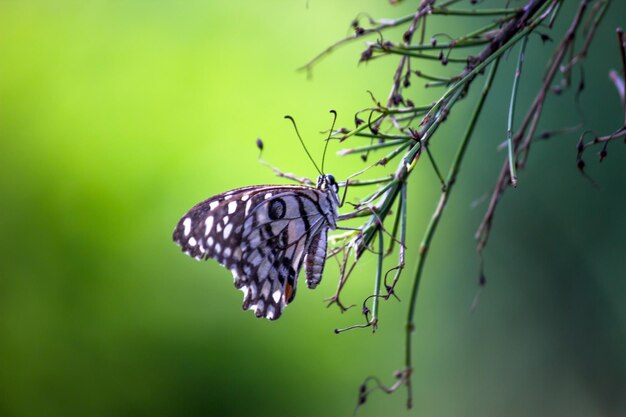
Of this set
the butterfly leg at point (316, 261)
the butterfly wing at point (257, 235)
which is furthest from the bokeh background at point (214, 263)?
the butterfly leg at point (316, 261)

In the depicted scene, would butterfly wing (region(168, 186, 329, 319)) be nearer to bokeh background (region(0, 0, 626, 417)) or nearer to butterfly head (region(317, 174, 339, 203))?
butterfly head (region(317, 174, 339, 203))

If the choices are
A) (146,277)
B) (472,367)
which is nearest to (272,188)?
(146,277)

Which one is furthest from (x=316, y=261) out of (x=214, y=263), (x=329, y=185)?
(x=214, y=263)

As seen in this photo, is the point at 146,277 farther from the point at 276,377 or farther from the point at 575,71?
the point at 575,71

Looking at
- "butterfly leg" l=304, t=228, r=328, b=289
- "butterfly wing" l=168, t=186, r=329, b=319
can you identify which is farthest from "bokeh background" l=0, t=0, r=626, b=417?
"butterfly leg" l=304, t=228, r=328, b=289

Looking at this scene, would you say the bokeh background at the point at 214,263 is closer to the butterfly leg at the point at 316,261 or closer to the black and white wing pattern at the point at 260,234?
the black and white wing pattern at the point at 260,234

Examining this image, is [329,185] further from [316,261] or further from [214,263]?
[214,263]
